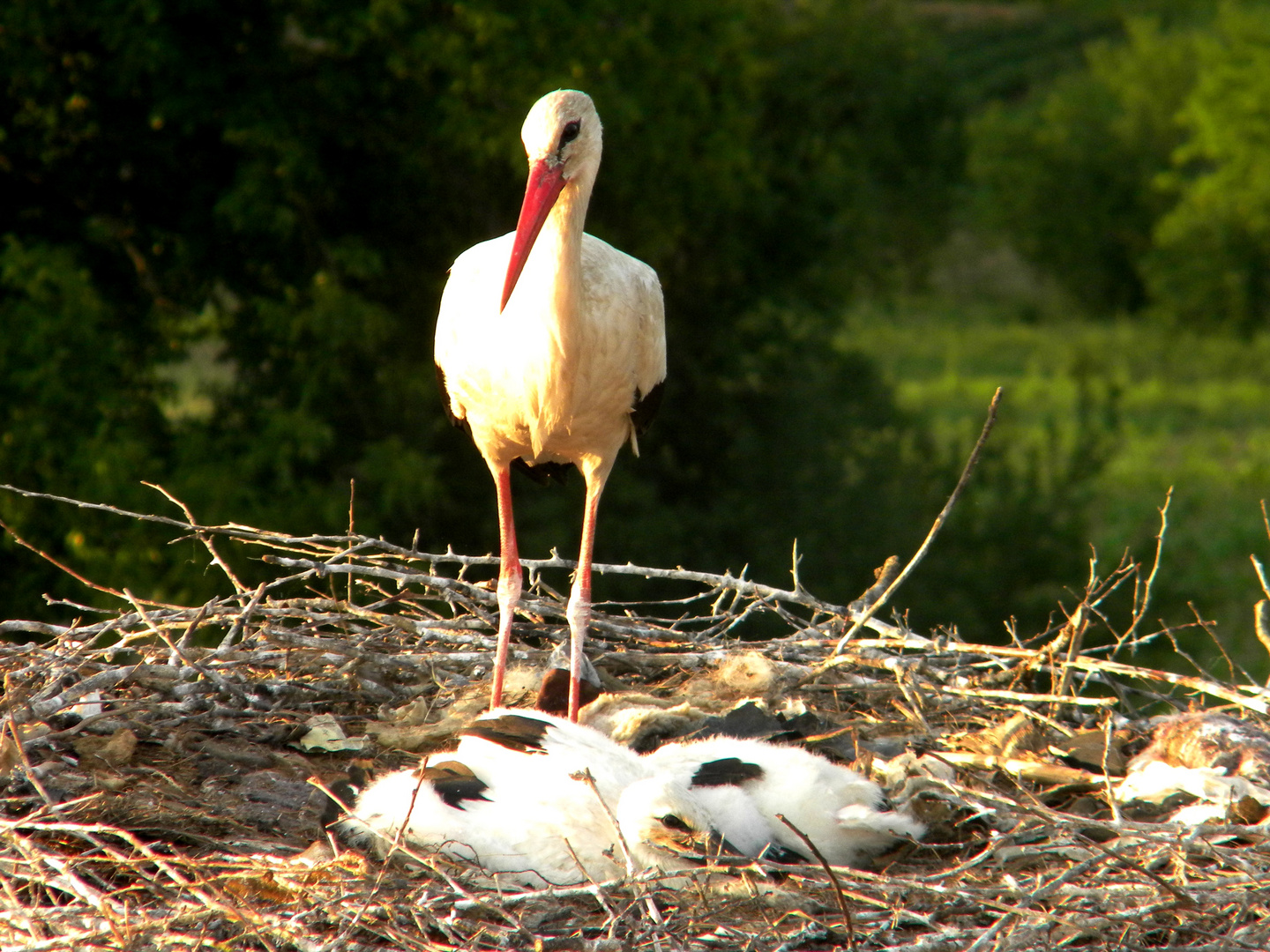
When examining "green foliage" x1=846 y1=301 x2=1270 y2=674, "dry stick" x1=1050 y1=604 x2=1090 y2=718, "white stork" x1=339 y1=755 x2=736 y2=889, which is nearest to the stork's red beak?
"white stork" x1=339 y1=755 x2=736 y2=889

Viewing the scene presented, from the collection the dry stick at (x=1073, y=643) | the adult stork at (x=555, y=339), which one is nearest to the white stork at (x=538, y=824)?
the adult stork at (x=555, y=339)

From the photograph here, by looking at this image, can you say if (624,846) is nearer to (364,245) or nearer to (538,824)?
(538,824)

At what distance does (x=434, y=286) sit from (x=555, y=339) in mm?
7902

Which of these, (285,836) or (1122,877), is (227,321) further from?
(1122,877)

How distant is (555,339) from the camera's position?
399 centimetres

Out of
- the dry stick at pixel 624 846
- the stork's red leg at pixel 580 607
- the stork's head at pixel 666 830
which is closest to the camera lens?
the dry stick at pixel 624 846

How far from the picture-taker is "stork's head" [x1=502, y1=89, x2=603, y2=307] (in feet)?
12.4

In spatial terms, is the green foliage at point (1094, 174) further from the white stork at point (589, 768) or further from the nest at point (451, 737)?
the white stork at point (589, 768)

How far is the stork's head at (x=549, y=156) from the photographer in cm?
379

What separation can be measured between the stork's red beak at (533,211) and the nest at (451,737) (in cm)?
90

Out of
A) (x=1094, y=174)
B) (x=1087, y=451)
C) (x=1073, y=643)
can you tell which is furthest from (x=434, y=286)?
(x=1094, y=174)

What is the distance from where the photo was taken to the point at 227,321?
10.8 m

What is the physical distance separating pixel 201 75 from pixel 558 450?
6708mm

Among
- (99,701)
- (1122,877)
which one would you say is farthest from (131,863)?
(1122,877)
